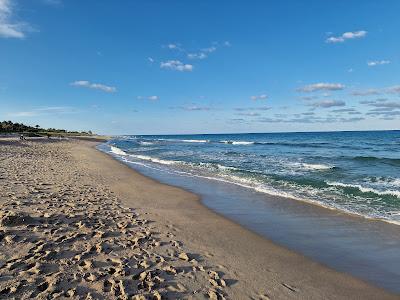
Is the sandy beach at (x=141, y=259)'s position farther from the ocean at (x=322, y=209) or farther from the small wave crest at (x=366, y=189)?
the small wave crest at (x=366, y=189)

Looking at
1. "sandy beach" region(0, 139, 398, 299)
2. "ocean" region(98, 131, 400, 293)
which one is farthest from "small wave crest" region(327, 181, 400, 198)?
"sandy beach" region(0, 139, 398, 299)

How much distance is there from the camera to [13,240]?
253 inches

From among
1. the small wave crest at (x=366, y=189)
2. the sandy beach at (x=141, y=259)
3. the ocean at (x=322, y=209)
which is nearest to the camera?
the sandy beach at (x=141, y=259)

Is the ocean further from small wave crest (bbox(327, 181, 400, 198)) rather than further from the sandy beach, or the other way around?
the sandy beach

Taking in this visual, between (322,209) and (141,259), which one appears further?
(322,209)

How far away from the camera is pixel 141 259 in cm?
607

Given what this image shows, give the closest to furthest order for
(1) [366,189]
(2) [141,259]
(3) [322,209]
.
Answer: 1. (2) [141,259]
2. (3) [322,209]
3. (1) [366,189]

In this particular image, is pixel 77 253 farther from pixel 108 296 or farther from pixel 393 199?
pixel 393 199

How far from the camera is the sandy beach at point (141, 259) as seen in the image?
16.4 ft

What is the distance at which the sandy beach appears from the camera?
4.99 metres

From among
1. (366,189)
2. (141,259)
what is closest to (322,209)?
(366,189)

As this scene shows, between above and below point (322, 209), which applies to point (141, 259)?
above

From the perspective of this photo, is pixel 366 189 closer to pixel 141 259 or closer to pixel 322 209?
pixel 322 209

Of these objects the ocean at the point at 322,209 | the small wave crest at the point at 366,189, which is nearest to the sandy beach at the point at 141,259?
the ocean at the point at 322,209
